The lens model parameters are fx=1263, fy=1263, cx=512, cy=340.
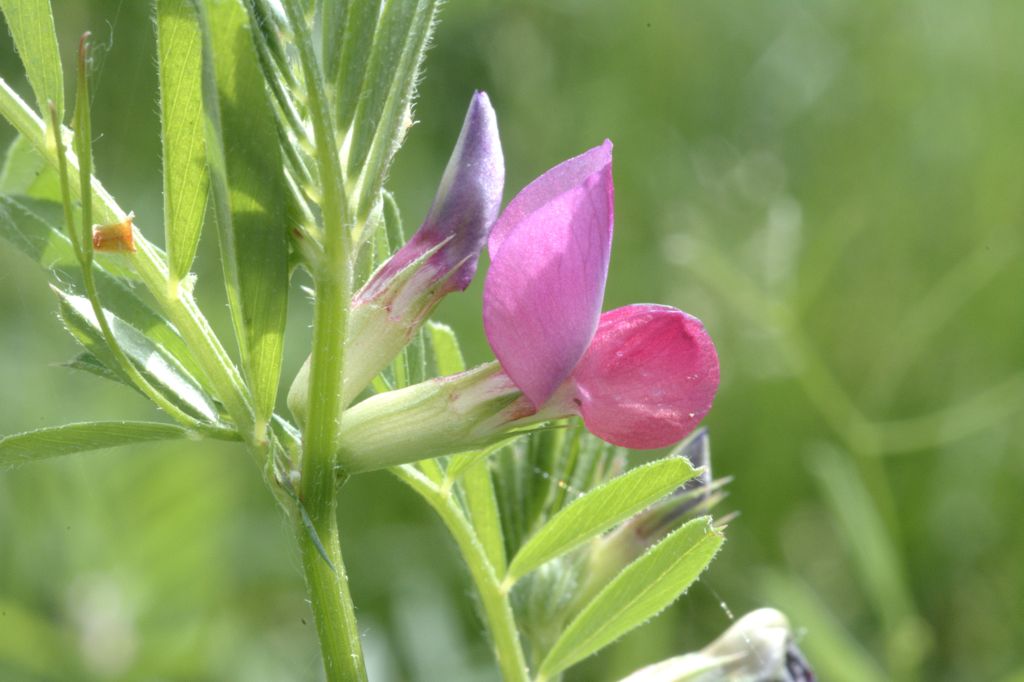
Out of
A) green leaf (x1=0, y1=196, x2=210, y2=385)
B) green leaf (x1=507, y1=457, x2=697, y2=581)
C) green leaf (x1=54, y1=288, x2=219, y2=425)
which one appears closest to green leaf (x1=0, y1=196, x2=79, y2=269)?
green leaf (x1=0, y1=196, x2=210, y2=385)

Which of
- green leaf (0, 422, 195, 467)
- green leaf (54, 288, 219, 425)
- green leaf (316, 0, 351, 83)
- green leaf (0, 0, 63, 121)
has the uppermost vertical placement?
green leaf (0, 0, 63, 121)

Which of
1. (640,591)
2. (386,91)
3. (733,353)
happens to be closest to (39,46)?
(386,91)

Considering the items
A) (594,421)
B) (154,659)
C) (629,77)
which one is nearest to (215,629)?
(154,659)

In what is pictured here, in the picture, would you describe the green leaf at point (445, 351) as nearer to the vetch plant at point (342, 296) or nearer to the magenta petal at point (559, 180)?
the vetch plant at point (342, 296)

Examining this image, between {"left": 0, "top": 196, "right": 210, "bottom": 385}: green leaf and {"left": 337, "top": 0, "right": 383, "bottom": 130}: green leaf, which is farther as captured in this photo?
{"left": 0, "top": 196, "right": 210, "bottom": 385}: green leaf

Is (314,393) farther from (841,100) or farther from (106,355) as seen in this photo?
(841,100)

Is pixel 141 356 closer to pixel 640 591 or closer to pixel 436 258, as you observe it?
pixel 436 258

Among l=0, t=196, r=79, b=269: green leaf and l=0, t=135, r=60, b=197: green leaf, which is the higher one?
l=0, t=135, r=60, b=197: green leaf

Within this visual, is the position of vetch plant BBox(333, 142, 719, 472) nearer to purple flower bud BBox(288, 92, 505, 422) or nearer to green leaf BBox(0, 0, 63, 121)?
purple flower bud BBox(288, 92, 505, 422)

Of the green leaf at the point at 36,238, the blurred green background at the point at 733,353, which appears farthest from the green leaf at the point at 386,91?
the blurred green background at the point at 733,353
